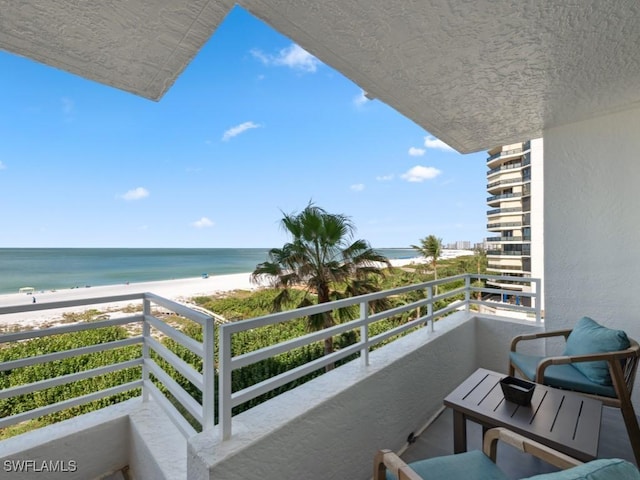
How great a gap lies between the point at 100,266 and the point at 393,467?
35547 mm

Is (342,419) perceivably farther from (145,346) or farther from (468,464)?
(145,346)

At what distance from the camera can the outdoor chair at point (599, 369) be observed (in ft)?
6.31

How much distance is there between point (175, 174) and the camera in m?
33.0

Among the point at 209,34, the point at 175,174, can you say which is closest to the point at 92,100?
the point at 175,174

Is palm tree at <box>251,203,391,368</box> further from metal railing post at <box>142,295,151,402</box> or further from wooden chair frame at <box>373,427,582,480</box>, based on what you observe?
wooden chair frame at <box>373,427,582,480</box>

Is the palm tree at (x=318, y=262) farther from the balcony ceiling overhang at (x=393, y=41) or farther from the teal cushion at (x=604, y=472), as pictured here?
the teal cushion at (x=604, y=472)

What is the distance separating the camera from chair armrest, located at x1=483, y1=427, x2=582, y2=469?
46.2 inches

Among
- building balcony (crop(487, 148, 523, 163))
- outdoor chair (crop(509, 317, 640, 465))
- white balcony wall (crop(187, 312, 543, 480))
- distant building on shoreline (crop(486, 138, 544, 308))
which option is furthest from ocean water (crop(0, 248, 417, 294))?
outdoor chair (crop(509, 317, 640, 465))

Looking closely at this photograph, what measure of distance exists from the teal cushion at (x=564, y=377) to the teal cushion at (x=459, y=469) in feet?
4.01

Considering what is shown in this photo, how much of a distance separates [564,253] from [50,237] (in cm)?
4507

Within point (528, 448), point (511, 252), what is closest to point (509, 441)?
point (528, 448)

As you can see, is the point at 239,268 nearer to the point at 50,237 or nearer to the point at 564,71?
the point at 50,237

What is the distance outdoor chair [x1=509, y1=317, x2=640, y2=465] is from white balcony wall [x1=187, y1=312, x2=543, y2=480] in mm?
734

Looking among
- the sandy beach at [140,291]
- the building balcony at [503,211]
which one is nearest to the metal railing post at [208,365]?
the sandy beach at [140,291]
